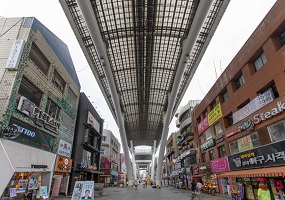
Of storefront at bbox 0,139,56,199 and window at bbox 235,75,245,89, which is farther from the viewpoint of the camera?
window at bbox 235,75,245,89

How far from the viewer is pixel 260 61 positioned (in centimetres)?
1889

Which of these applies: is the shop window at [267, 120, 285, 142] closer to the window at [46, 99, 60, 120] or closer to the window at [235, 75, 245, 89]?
the window at [235, 75, 245, 89]

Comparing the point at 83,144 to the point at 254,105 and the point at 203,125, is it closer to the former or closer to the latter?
the point at 203,125

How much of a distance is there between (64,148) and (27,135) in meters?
8.49

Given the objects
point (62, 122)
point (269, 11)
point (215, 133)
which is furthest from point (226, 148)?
point (62, 122)

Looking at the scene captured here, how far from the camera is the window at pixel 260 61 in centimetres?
1833

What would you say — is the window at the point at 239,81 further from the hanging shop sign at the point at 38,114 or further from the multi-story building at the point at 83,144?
the multi-story building at the point at 83,144

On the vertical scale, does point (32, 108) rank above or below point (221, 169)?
above

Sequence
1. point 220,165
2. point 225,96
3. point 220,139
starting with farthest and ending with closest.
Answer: point 225,96 → point 220,139 → point 220,165

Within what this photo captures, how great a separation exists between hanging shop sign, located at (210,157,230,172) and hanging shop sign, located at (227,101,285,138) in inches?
176

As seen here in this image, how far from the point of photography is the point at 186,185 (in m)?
45.1

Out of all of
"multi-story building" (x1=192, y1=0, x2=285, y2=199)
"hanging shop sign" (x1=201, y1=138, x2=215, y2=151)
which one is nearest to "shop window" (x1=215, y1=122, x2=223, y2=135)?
"multi-story building" (x1=192, y1=0, x2=285, y2=199)

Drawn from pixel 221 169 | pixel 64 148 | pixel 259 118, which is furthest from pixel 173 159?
pixel 259 118

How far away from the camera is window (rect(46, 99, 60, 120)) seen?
76.0 feet
